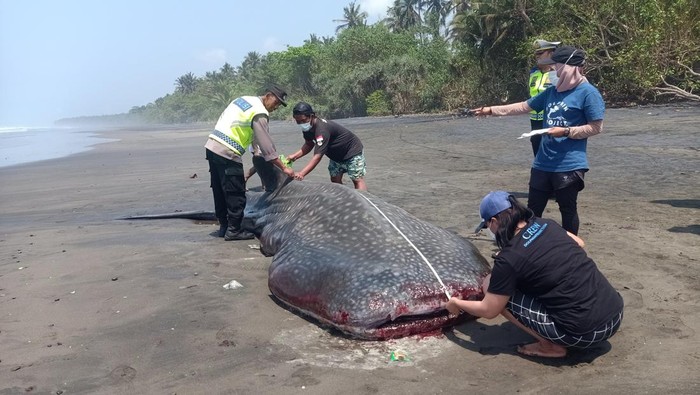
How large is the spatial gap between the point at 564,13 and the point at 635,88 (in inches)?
236

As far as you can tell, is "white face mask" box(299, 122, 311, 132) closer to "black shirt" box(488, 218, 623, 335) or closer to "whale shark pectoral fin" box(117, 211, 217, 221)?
"whale shark pectoral fin" box(117, 211, 217, 221)

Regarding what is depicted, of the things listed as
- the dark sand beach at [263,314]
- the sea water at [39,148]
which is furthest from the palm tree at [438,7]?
the dark sand beach at [263,314]

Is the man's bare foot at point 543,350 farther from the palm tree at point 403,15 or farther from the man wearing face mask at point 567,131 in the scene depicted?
the palm tree at point 403,15

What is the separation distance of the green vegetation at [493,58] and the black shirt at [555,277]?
435cm

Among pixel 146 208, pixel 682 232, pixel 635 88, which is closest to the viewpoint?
pixel 682 232

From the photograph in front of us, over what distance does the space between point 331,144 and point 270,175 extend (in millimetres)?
1078

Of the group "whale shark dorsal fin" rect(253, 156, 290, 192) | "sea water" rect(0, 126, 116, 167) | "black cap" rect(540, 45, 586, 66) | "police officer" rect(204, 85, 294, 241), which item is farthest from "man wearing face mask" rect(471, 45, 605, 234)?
"sea water" rect(0, 126, 116, 167)

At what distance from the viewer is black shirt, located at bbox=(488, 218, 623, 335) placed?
350cm

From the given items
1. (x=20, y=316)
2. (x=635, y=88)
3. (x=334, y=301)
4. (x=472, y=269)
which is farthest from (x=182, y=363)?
(x=635, y=88)

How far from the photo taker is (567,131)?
193 inches

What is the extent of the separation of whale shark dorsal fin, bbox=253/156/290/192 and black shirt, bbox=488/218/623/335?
12.9ft

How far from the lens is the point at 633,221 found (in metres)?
6.88

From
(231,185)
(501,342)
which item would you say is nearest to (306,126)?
(231,185)

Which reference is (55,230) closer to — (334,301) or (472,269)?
(334,301)
